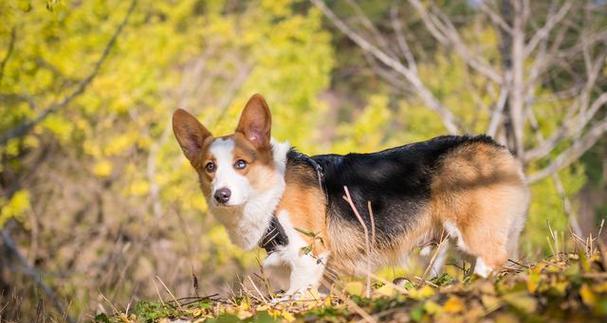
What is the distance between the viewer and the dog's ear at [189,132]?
154 inches

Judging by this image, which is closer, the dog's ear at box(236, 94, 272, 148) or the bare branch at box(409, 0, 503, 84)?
the dog's ear at box(236, 94, 272, 148)

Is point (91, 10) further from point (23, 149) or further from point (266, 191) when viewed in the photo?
point (266, 191)

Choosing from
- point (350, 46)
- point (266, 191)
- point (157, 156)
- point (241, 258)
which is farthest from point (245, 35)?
point (350, 46)

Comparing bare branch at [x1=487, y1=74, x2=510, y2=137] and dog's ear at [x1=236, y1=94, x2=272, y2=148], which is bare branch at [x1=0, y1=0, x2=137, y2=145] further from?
bare branch at [x1=487, y1=74, x2=510, y2=137]

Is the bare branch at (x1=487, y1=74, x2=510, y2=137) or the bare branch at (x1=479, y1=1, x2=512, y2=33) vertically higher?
the bare branch at (x1=479, y1=1, x2=512, y2=33)

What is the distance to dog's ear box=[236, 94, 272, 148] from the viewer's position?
379cm

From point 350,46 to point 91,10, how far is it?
20212 mm

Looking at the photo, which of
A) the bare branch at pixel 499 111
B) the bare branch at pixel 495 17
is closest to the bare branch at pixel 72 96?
the bare branch at pixel 495 17

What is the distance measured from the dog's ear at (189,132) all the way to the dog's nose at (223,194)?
488 millimetres

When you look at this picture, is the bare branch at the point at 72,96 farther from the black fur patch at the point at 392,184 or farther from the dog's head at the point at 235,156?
the black fur patch at the point at 392,184

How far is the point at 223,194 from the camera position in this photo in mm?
3508

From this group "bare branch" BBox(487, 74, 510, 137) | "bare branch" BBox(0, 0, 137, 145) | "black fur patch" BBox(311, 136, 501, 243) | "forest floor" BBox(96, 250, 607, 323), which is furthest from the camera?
"bare branch" BBox(487, 74, 510, 137)

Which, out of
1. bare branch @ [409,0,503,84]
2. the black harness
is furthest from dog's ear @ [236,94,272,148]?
bare branch @ [409,0,503,84]

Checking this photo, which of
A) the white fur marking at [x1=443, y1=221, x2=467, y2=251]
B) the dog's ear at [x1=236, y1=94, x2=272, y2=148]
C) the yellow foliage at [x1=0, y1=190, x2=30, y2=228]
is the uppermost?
the dog's ear at [x1=236, y1=94, x2=272, y2=148]
